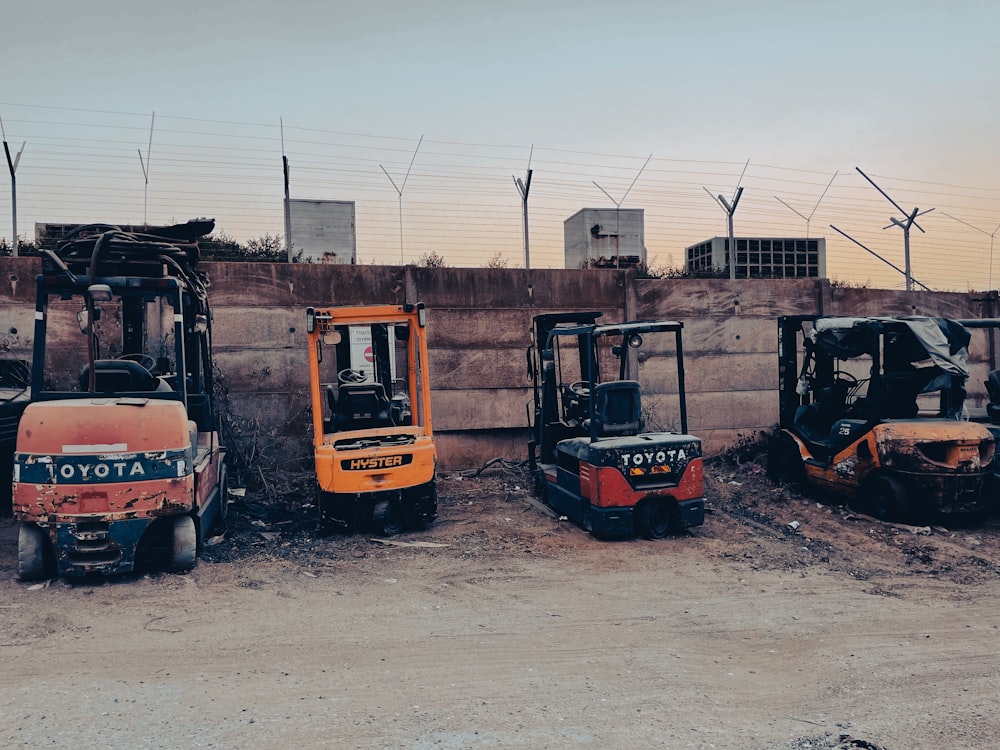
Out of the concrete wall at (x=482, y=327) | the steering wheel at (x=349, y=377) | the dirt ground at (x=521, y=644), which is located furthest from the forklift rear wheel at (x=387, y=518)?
the concrete wall at (x=482, y=327)

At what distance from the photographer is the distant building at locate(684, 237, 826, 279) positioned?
1808 centimetres

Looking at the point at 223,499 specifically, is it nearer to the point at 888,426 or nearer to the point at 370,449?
the point at 370,449

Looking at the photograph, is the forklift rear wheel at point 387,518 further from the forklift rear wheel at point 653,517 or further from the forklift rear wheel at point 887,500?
the forklift rear wheel at point 887,500

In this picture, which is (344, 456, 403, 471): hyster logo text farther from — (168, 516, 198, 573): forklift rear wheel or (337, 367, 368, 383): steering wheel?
(168, 516, 198, 573): forklift rear wheel

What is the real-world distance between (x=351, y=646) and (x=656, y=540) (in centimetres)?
408

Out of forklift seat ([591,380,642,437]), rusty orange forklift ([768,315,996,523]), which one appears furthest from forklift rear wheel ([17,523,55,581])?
rusty orange forklift ([768,315,996,523])

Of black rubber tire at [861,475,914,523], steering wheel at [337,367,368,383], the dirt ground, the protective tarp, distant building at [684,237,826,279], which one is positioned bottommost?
the dirt ground

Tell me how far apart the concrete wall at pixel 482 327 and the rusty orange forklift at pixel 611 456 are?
7.02ft

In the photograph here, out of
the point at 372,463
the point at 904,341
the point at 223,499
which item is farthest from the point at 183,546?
the point at 904,341

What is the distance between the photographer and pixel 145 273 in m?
8.14

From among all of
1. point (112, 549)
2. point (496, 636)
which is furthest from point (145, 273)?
point (496, 636)

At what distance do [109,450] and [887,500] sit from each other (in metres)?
8.19

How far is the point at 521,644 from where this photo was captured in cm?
535

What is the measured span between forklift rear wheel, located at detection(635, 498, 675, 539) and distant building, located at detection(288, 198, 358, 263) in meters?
8.13
